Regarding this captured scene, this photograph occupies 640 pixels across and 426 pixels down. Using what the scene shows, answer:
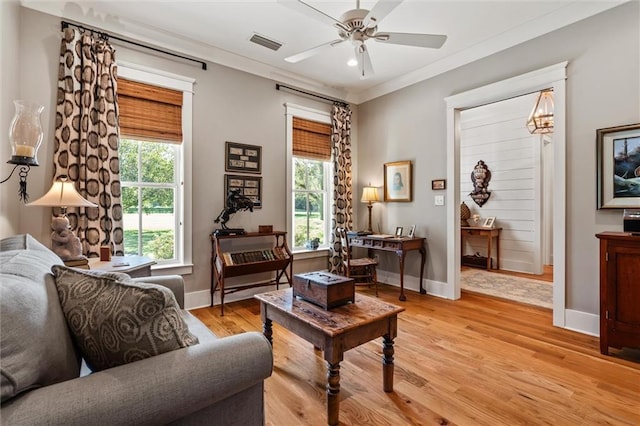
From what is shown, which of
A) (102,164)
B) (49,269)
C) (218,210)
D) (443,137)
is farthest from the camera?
(443,137)

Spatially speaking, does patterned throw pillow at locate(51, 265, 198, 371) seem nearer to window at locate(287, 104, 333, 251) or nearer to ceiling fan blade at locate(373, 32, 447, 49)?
ceiling fan blade at locate(373, 32, 447, 49)

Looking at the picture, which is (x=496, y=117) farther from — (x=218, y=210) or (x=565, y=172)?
(x=218, y=210)

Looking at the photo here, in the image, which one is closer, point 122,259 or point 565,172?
point 122,259

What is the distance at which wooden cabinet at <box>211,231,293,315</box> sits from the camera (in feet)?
10.9

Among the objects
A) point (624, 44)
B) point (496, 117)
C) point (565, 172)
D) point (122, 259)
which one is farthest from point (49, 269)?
point (496, 117)

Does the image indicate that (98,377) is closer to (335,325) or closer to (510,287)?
(335,325)

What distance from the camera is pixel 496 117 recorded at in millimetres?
5699

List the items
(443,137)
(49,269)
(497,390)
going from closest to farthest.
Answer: (49,269), (497,390), (443,137)

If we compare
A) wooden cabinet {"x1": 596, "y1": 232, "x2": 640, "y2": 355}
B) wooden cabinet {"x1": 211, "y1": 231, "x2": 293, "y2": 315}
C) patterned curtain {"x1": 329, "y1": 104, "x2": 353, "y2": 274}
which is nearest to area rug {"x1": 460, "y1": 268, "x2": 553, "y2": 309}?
wooden cabinet {"x1": 596, "y1": 232, "x2": 640, "y2": 355}

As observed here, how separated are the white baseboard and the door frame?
0.13ft

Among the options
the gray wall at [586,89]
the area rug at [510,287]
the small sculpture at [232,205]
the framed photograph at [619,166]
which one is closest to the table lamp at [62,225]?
the small sculpture at [232,205]

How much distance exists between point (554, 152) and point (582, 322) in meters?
1.58

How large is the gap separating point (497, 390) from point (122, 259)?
2857 mm

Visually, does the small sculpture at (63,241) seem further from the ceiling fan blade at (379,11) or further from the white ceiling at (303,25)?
the ceiling fan blade at (379,11)
